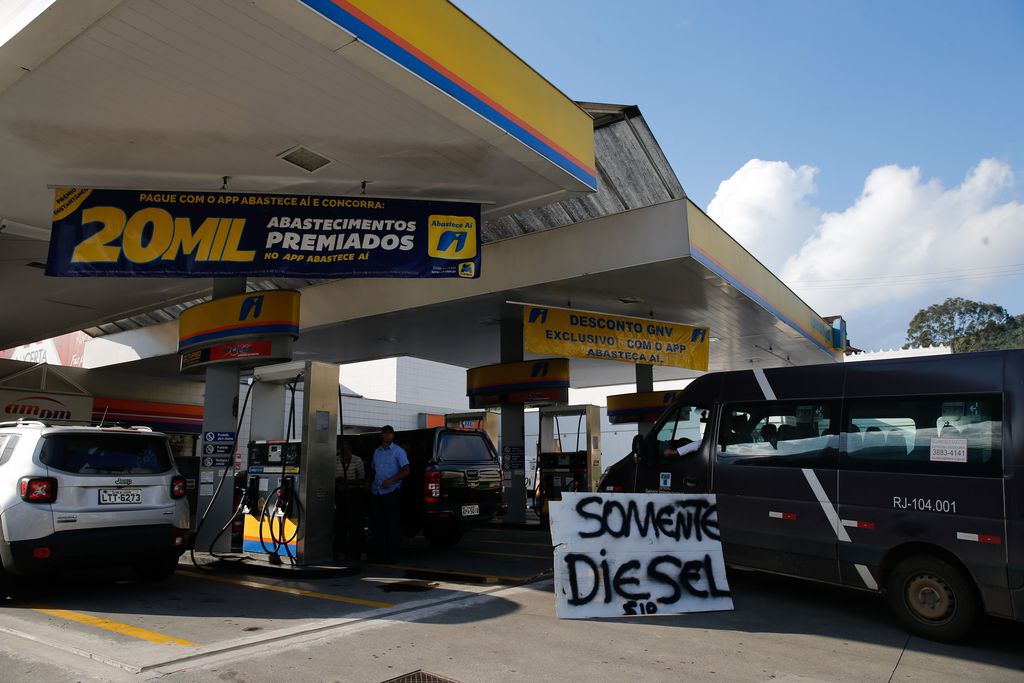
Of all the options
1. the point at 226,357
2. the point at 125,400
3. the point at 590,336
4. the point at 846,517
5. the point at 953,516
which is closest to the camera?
the point at 953,516

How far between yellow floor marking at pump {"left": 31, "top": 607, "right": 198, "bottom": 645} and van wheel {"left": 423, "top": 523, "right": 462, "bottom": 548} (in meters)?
5.92

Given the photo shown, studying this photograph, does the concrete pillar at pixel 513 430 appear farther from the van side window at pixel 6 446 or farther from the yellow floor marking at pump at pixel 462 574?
the van side window at pixel 6 446

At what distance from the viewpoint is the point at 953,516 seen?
234 inches

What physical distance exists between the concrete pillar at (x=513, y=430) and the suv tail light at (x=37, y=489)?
34.6ft

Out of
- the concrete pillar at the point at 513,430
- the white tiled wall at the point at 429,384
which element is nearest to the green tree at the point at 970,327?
the white tiled wall at the point at 429,384

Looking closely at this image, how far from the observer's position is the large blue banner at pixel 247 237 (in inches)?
341

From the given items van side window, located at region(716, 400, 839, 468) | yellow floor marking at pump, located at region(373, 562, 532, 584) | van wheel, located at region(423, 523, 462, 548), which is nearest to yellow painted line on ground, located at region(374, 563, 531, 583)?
yellow floor marking at pump, located at region(373, 562, 532, 584)

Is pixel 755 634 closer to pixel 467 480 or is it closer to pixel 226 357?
pixel 467 480

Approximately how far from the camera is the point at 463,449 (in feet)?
38.1

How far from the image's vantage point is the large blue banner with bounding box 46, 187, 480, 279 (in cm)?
866

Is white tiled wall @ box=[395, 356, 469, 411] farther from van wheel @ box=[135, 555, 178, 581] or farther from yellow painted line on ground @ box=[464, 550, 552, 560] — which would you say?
van wheel @ box=[135, 555, 178, 581]

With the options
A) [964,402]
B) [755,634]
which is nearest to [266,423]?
[755,634]

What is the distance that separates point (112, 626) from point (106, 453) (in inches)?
78.4

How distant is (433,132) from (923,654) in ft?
22.3
